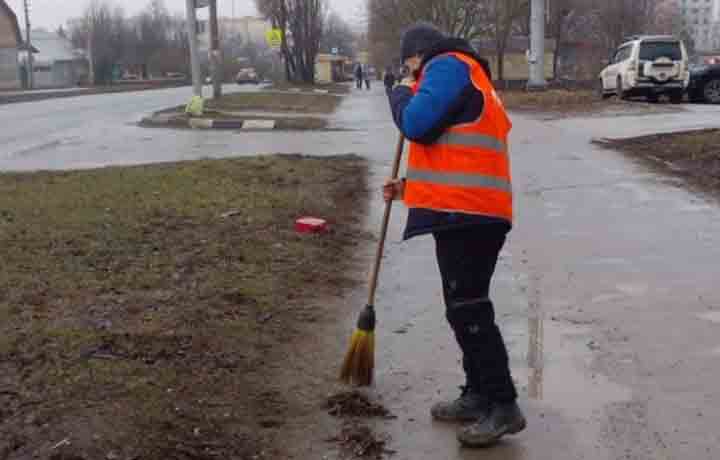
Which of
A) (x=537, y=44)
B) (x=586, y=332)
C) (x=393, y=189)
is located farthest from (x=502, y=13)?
(x=393, y=189)

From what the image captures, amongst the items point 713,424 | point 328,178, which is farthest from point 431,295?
point 328,178

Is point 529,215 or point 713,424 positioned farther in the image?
point 529,215

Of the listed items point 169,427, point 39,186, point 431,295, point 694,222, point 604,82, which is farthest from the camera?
point 604,82

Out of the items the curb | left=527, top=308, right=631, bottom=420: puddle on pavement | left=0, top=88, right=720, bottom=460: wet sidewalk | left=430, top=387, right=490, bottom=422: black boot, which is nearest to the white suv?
the curb

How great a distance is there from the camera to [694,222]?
789 cm

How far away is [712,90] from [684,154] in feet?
52.6

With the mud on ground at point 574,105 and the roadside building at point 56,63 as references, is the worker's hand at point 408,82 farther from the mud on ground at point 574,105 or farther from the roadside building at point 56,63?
the roadside building at point 56,63

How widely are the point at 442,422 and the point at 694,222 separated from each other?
4.94 metres

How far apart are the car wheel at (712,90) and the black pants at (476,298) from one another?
2547cm

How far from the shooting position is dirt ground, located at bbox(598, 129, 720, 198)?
1029 centimetres

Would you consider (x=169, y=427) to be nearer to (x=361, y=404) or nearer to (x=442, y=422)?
(x=361, y=404)

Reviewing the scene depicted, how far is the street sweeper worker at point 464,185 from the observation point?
3395 mm

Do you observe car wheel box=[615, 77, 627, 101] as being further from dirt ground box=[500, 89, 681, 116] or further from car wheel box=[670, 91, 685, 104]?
car wheel box=[670, 91, 685, 104]

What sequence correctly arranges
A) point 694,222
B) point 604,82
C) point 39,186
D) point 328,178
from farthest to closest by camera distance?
point 604,82 < point 328,178 < point 39,186 < point 694,222
